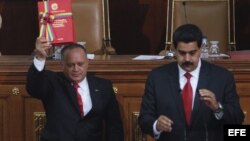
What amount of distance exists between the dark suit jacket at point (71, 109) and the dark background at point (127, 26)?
8.50ft

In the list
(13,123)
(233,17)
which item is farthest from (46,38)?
(233,17)

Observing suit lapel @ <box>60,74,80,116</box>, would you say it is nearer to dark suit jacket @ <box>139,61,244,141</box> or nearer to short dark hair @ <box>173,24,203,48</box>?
dark suit jacket @ <box>139,61,244,141</box>

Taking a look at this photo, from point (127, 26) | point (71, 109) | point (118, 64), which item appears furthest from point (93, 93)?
point (127, 26)

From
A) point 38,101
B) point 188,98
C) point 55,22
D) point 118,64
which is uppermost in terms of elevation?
point 55,22

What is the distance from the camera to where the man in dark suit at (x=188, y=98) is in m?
3.22

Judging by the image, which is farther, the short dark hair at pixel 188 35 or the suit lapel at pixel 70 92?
the suit lapel at pixel 70 92

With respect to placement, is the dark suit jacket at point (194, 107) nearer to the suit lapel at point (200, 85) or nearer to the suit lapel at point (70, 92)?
the suit lapel at point (200, 85)

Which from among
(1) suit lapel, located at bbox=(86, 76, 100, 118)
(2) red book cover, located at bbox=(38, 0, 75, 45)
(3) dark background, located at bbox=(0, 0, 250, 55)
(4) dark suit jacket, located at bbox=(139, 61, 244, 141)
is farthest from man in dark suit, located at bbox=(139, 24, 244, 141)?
(3) dark background, located at bbox=(0, 0, 250, 55)

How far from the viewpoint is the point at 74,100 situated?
11.7ft

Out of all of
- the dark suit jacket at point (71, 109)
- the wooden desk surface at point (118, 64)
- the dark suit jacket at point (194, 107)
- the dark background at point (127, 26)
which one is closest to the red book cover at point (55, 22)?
the dark suit jacket at point (71, 109)

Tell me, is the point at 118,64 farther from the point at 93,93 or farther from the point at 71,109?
the point at 71,109

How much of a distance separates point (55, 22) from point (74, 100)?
47 cm

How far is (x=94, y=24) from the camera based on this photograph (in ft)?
18.1

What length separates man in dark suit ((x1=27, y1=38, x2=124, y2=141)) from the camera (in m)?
3.54
